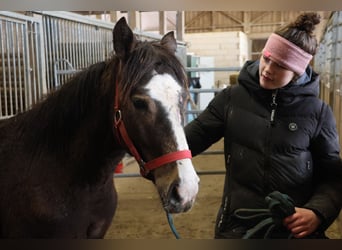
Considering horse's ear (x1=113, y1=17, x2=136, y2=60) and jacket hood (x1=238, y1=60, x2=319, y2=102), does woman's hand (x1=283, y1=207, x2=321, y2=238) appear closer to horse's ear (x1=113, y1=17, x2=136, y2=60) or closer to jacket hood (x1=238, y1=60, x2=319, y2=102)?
jacket hood (x1=238, y1=60, x2=319, y2=102)

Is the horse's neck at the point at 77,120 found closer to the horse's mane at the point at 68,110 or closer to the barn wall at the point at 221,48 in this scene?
the horse's mane at the point at 68,110

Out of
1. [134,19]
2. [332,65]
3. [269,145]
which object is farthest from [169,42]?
[332,65]

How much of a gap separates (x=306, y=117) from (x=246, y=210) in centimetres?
26

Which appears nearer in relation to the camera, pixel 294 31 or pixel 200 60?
pixel 294 31

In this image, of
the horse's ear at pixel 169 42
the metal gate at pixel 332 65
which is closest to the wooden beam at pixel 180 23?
the horse's ear at pixel 169 42

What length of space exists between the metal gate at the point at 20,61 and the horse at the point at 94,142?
0.47 feet

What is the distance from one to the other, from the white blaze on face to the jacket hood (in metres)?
0.19

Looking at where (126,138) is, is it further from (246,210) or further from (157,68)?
(246,210)

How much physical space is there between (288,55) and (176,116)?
279mm

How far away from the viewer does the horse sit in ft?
2.23

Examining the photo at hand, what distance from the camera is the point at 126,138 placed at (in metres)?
0.71

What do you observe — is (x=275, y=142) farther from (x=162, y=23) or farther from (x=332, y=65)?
(x=162, y=23)
